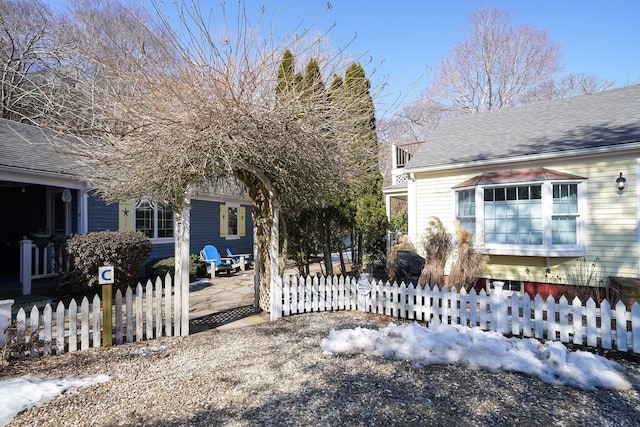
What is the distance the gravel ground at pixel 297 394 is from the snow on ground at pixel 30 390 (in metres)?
0.11

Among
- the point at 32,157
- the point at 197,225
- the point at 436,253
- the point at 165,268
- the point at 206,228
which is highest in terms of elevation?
the point at 32,157

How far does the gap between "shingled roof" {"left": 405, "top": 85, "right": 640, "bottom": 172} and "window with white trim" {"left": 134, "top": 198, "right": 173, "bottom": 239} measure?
7.32m

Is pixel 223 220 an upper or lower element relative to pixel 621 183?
lower

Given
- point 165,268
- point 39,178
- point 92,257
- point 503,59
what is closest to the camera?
point 92,257

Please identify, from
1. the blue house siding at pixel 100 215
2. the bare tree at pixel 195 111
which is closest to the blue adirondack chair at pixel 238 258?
the blue house siding at pixel 100 215

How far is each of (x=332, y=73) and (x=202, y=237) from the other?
851cm

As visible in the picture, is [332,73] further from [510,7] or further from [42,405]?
[510,7]

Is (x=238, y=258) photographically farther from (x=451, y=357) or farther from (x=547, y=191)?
(x=451, y=357)

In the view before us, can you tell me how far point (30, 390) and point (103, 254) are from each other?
4265 mm

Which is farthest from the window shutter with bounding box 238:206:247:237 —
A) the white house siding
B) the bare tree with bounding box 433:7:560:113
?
the bare tree with bounding box 433:7:560:113

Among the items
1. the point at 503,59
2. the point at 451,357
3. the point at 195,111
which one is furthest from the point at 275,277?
the point at 503,59

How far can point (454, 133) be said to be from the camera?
434 inches

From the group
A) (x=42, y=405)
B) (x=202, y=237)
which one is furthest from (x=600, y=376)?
(x=202, y=237)

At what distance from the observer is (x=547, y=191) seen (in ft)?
25.3
